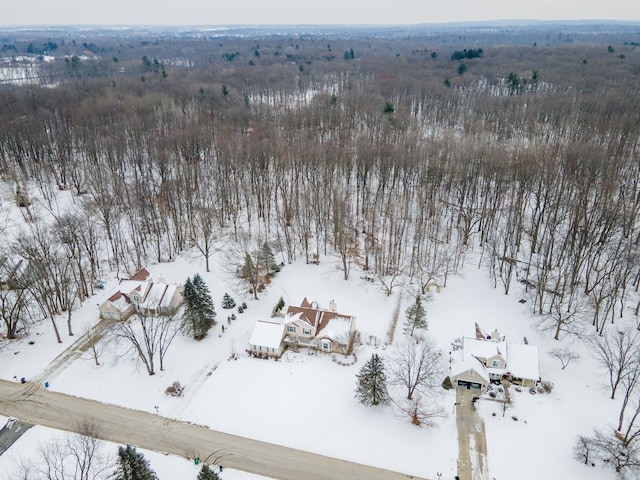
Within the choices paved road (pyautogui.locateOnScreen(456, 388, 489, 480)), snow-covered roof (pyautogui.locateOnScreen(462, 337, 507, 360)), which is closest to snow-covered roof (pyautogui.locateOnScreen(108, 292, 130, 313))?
paved road (pyautogui.locateOnScreen(456, 388, 489, 480))

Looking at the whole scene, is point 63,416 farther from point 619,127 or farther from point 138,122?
point 619,127

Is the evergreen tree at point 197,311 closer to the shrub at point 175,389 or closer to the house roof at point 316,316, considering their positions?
the shrub at point 175,389

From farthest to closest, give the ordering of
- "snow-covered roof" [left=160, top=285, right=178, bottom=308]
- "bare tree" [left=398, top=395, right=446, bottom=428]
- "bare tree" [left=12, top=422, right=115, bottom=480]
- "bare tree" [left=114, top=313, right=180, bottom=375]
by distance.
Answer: "snow-covered roof" [left=160, top=285, right=178, bottom=308] → "bare tree" [left=114, top=313, right=180, bottom=375] → "bare tree" [left=398, top=395, right=446, bottom=428] → "bare tree" [left=12, top=422, right=115, bottom=480]

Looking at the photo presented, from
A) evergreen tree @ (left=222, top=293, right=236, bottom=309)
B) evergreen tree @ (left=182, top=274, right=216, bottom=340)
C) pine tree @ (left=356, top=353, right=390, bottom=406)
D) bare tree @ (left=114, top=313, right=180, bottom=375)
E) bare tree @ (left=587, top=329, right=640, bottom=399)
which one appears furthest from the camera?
evergreen tree @ (left=222, top=293, right=236, bottom=309)

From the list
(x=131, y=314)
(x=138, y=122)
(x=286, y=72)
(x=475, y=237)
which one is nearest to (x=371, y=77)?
(x=286, y=72)

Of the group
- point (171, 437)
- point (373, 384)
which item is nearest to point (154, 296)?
point (171, 437)

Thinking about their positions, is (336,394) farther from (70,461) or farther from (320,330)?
(70,461)

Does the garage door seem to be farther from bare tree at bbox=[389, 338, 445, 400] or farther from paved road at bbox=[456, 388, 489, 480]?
bare tree at bbox=[389, 338, 445, 400]
